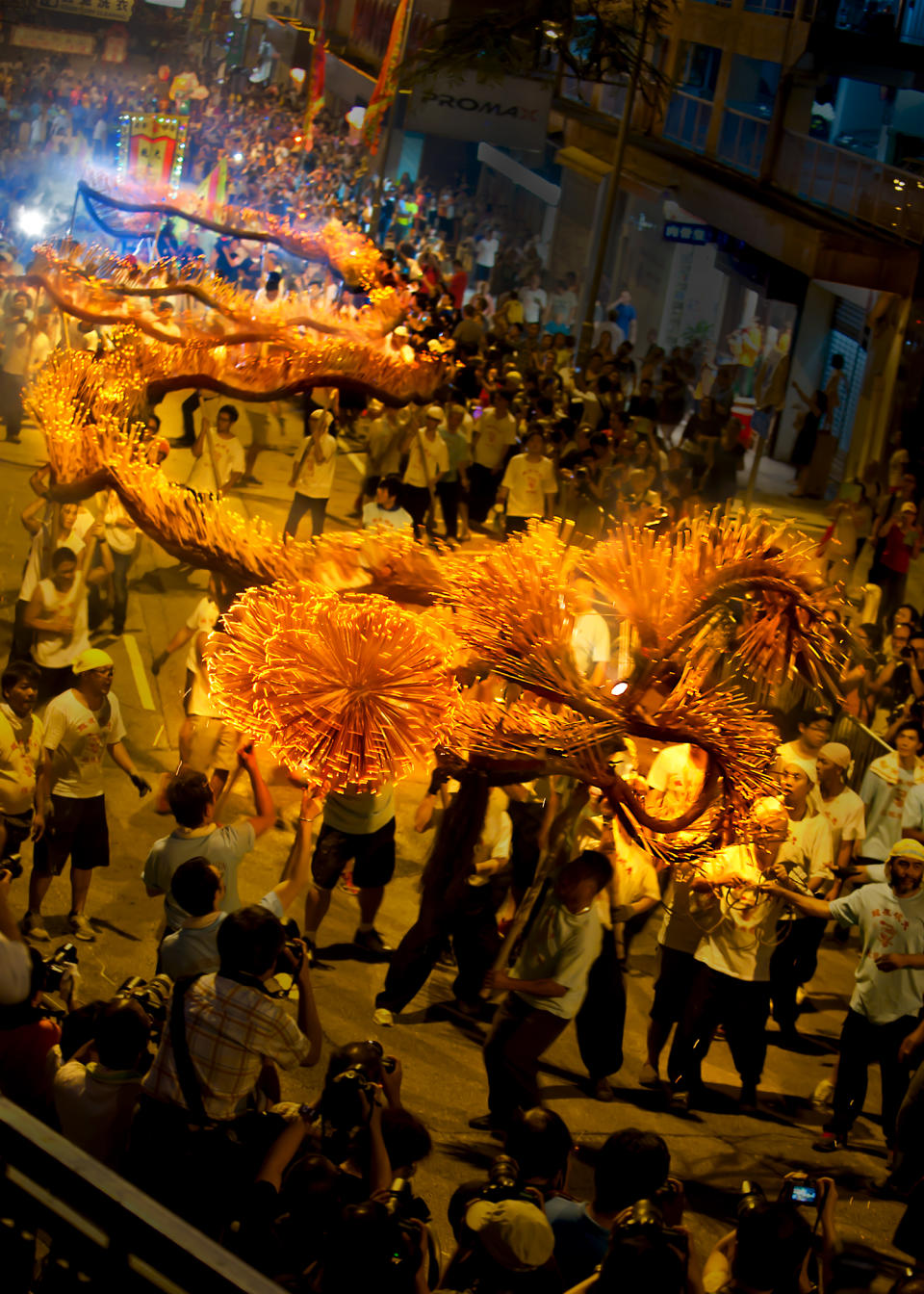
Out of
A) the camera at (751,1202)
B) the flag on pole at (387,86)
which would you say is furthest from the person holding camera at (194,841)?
the flag on pole at (387,86)

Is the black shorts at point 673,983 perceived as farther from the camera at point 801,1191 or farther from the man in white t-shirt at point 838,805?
the camera at point 801,1191

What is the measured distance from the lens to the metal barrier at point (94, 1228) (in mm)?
2404

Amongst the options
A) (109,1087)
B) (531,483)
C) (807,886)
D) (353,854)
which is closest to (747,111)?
(531,483)

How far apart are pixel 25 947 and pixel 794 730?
5.73 metres

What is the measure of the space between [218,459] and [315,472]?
743 millimetres

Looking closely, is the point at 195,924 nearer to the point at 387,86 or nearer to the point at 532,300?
the point at 387,86

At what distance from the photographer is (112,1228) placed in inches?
99.2

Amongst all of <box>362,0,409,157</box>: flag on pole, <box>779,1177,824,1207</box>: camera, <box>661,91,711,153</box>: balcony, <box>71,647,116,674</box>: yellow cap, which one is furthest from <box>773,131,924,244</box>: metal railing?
<box>779,1177,824,1207</box>: camera

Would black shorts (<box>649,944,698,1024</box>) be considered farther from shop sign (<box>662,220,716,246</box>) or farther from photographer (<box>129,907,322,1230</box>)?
shop sign (<box>662,220,716,246</box>)

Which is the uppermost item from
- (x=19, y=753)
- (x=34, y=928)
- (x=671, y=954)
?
(x=19, y=753)

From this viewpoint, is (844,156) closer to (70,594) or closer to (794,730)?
(794,730)

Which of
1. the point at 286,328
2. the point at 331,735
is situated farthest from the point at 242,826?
the point at 286,328

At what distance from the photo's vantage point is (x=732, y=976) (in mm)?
6133

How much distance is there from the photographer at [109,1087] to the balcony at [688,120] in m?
25.7
